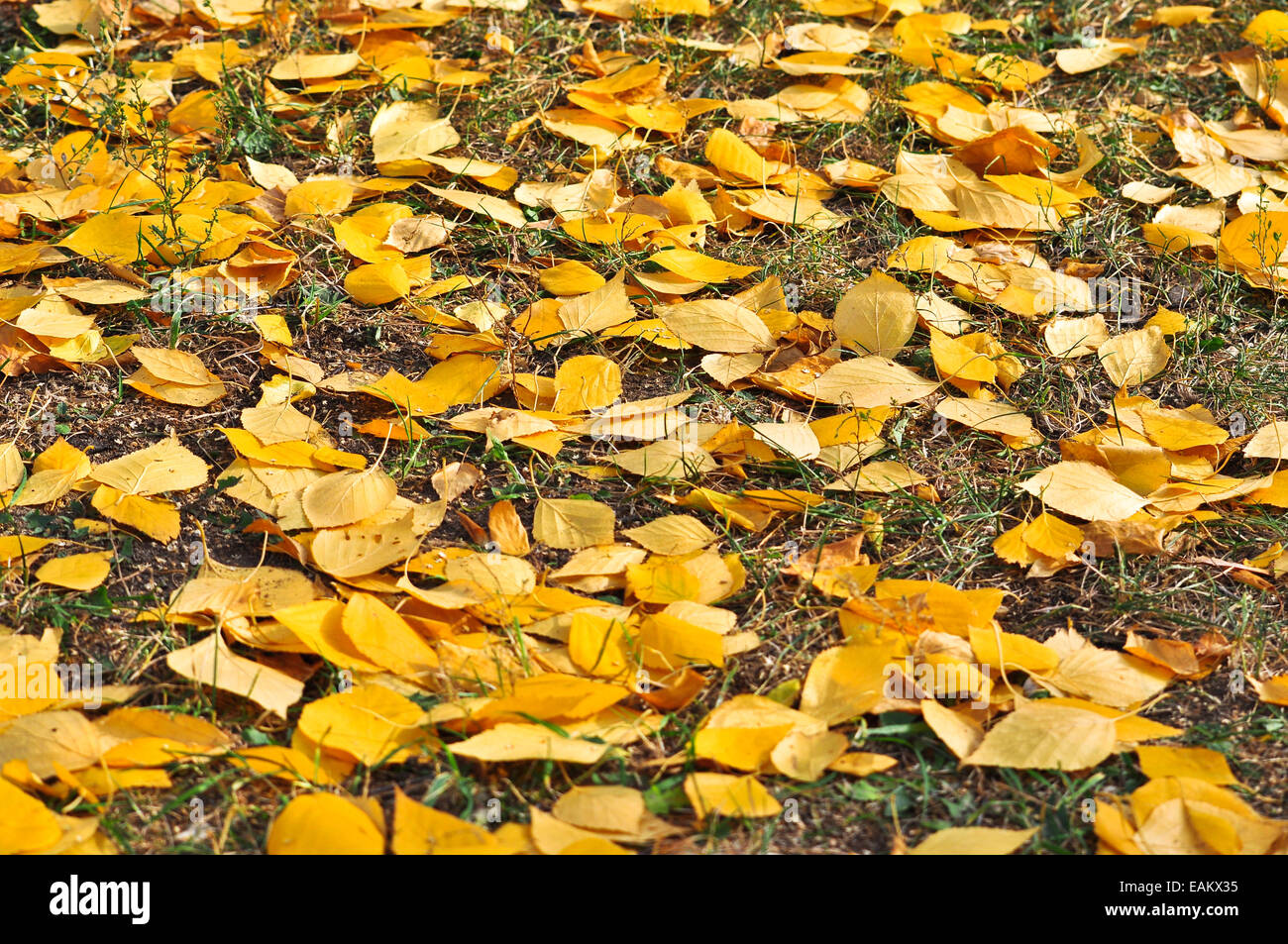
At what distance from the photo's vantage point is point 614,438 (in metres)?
1.91

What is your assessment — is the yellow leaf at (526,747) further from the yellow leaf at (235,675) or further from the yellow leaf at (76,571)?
the yellow leaf at (76,571)

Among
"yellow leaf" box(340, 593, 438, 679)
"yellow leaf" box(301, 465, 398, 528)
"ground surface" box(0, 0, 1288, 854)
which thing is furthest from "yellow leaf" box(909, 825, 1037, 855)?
"yellow leaf" box(301, 465, 398, 528)

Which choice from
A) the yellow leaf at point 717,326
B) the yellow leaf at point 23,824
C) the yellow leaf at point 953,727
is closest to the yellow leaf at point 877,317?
the yellow leaf at point 717,326

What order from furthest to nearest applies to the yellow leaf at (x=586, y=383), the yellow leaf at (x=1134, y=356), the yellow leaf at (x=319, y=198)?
the yellow leaf at (x=319, y=198), the yellow leaf at (x=1134, y=356), the yellow leaf at (x=586, y=383)

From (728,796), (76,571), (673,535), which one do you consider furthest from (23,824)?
(673,535)

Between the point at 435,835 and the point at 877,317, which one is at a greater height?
the point at 877,317

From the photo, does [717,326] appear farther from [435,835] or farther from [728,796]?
[435,835]

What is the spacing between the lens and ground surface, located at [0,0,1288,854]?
1.41 metres

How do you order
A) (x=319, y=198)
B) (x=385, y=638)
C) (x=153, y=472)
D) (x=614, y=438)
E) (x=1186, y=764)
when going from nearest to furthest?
(x=1186, y=764) → (x=385, y=638) → (x=153, y=472) → (x=614, y=438) → (x=319, y=198)

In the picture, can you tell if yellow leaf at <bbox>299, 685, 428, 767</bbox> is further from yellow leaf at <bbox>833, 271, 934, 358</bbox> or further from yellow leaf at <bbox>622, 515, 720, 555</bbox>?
yellow leaf at <bbox>833, 271, 934, 358</bbox>

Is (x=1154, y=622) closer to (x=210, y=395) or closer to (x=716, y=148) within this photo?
(x=716, y=148)

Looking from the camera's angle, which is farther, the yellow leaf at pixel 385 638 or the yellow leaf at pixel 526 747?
the yellow leaf at pixel 385 638

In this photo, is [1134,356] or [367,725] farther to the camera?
[1134,356]

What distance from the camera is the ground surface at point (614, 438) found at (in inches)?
55.3
